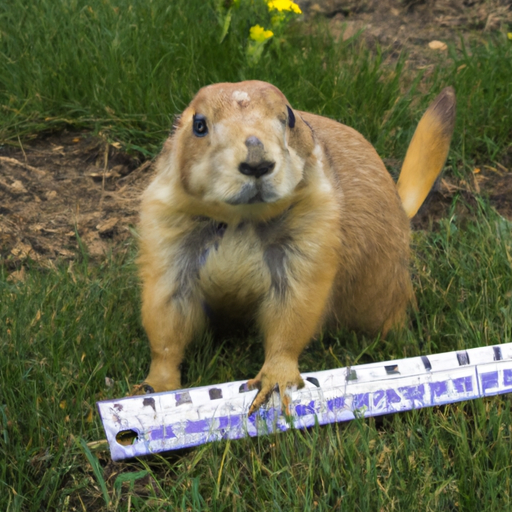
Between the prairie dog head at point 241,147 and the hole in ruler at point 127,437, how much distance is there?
26.5 inches

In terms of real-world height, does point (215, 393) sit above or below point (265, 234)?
below

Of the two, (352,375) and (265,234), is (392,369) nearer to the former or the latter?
(352,375)

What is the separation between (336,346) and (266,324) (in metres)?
0.48

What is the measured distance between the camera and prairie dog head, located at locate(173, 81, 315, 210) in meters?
1.99

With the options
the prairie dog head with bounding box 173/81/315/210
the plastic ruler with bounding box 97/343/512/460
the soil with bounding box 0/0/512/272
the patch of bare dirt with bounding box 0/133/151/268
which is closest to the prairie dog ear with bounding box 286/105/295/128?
the prairie dog head with bounding box 173/81/315/210

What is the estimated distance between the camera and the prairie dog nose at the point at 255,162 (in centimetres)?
197

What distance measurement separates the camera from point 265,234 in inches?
94.1

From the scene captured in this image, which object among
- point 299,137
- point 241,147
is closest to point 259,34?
point 299,137

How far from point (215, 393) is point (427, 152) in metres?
1.44

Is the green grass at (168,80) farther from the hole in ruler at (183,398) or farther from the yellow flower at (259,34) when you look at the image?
the hole in ruler at (183,398)

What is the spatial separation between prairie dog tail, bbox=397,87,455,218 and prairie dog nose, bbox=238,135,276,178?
1332 millimetres

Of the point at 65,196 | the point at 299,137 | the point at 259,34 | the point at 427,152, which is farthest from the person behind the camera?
the point at 259,34

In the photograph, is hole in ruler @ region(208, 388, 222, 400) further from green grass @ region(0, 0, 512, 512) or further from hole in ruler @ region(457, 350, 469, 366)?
hole in ruler @ region(457, 350, 469, 366)

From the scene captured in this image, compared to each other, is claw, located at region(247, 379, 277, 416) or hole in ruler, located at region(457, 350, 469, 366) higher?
claw, located at region(247, 379, 277, 416)
